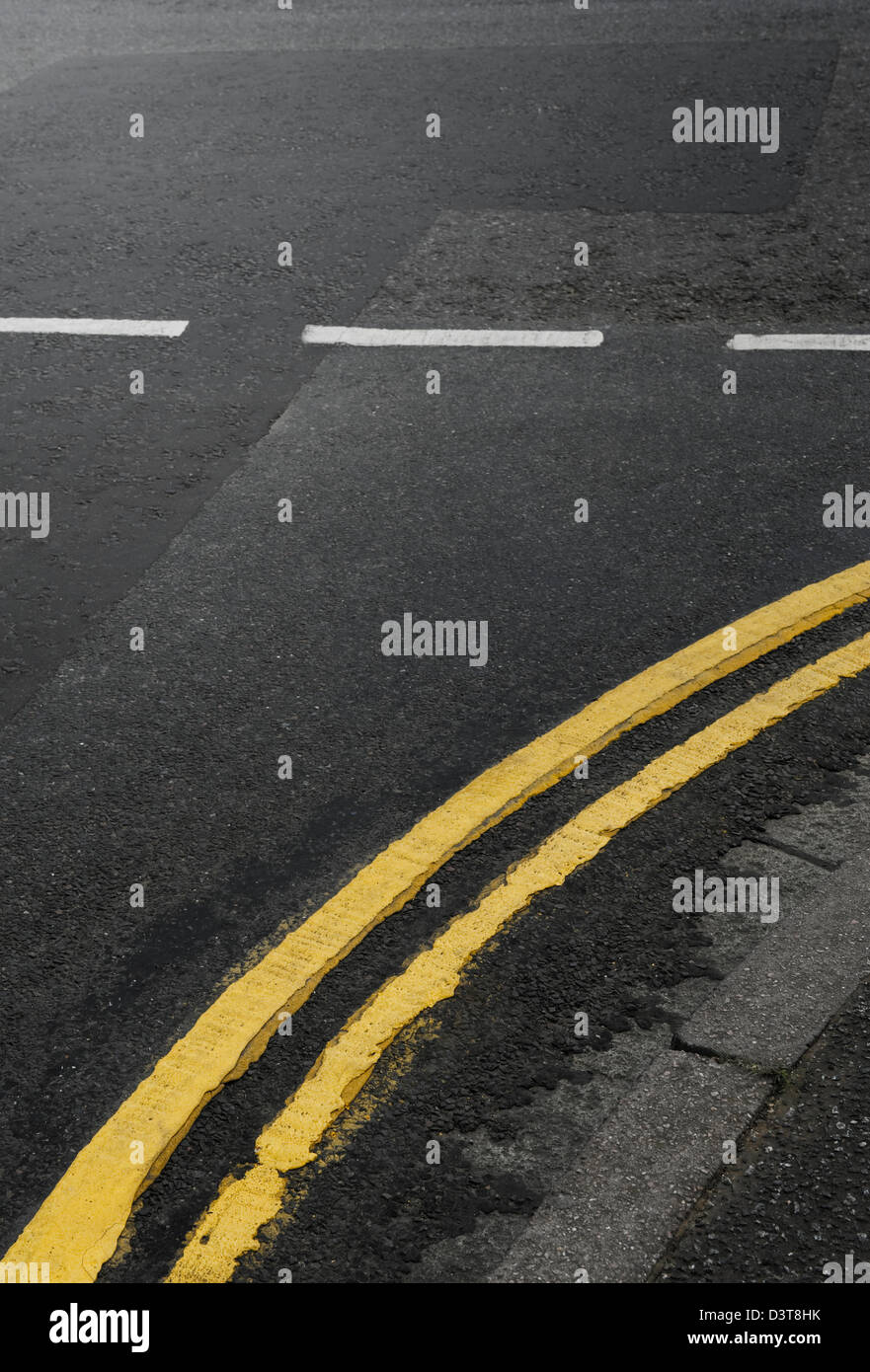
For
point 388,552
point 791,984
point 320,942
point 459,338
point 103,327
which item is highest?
point 103,327

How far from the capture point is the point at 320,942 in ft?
13.1

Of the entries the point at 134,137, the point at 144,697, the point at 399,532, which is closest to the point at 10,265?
the point at 134,137

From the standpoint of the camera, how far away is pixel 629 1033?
12.0 ft

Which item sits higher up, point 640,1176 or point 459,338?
point 459,338

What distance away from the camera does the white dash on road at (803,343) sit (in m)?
7.08

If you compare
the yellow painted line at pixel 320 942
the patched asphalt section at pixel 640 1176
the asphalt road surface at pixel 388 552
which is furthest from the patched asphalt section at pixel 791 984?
the yellow painted line at pixel 320 942

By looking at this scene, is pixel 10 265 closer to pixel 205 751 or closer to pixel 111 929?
pixel 205 751

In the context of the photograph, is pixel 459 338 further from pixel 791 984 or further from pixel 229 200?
pixel 791 984

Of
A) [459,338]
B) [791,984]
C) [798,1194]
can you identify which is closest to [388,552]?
[459,338]

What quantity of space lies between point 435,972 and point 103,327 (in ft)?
17.0

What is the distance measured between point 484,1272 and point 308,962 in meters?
1.09

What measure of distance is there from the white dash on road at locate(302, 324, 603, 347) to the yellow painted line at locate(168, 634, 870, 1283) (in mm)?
2871

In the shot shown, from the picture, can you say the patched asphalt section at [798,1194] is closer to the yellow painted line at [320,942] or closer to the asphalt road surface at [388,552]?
the asphalt road surface at [388,552]

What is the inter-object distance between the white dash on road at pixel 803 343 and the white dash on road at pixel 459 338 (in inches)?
29.4
